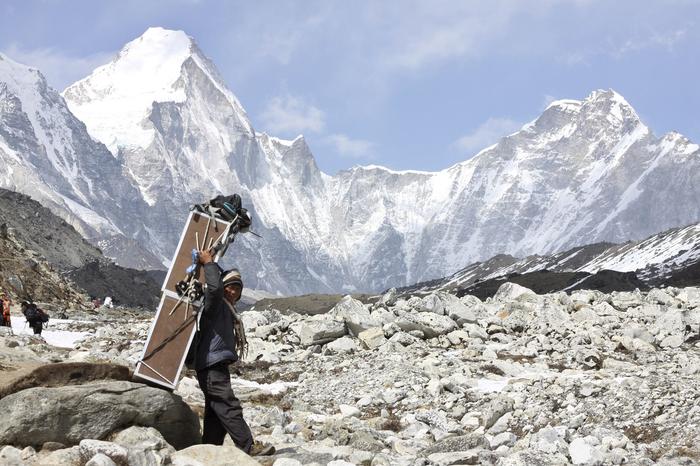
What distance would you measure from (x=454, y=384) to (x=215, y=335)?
9.72 metres

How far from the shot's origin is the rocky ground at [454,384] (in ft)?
36.1

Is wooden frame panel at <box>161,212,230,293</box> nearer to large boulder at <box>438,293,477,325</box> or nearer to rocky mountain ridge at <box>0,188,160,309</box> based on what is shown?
large boulder at <box>438,293,477,325</box>

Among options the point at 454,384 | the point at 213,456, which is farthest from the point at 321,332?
the point at 213,456

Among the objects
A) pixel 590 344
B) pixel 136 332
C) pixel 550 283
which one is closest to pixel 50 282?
pixel 136 332

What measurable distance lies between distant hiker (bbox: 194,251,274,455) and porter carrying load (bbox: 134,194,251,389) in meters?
0.16

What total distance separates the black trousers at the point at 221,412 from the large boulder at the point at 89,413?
31 cm

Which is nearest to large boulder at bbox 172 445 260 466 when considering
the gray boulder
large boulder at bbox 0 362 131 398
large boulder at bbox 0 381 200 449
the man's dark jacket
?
the gray boulder

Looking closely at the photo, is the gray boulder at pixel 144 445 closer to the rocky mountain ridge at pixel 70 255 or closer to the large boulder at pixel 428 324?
the large boulder at pixel 428 324

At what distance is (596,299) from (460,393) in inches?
746

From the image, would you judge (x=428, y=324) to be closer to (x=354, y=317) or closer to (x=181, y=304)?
(x=354, y=317)

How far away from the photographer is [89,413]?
30.0 feet

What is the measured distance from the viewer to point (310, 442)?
1225 cm

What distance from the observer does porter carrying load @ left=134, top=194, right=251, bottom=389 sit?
10.1 m

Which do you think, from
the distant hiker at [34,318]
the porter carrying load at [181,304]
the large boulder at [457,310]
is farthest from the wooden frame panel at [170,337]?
the distant hiker at [34,318]
